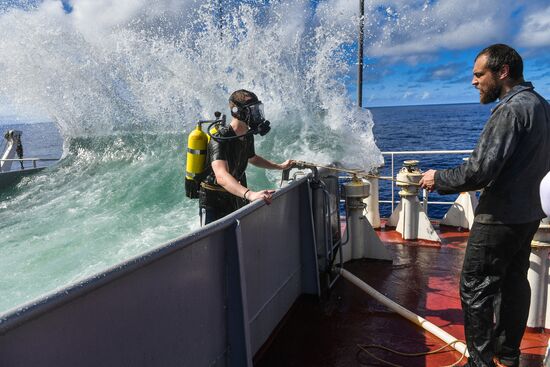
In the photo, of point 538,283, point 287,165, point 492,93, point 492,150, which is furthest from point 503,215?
point 287,165

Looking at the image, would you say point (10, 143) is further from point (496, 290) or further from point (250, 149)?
point (496, 290)

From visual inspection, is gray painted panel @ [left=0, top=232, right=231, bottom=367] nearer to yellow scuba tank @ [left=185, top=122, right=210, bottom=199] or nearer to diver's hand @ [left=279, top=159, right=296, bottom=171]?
yellow scuba tank @ [left=185, top=122, right=210, bottom=199]

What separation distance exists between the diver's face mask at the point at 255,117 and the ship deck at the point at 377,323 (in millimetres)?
1500

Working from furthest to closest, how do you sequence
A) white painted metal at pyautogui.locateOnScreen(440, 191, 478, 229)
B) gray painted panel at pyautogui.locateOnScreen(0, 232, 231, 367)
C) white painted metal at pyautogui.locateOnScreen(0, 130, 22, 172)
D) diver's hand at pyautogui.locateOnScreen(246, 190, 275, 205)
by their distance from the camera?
white painted metal at pyautogui.locateOnScreen(0, 130, 22, 172) < white painted metal at pyautogui.locateOnScreen(440, 191, 478, 229) < diver's hand at pyautogui.locateOnScreen(246, 190, 275, 205) < gray painted panel at pyautogui.locateOnScreen(0, 232, 231, 367)

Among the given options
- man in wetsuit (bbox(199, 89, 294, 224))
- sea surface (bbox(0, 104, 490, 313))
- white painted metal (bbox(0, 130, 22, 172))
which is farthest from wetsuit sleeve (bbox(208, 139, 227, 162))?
white painted metal (bbox(0, 130, 22, 172))

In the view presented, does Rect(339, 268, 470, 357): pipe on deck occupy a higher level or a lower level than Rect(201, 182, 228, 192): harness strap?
lower

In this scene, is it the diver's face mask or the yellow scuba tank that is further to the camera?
the yellow scuba tank

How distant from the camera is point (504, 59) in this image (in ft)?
7.73

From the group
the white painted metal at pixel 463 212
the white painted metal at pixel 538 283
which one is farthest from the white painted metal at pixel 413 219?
the white painted metal at pixel 538 283

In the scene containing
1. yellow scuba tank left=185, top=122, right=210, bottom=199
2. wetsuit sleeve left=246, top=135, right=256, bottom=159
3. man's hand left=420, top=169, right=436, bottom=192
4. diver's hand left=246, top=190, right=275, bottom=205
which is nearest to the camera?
man's hand left=420, top=169, right=436, bottom=192

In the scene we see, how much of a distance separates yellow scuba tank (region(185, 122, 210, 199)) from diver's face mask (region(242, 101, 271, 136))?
0.41 metres

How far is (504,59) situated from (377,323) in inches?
82.6

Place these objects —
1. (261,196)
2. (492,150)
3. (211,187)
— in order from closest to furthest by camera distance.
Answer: (492,150)
(261,196)
(211,187)

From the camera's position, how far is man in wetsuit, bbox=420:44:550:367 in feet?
7.43
